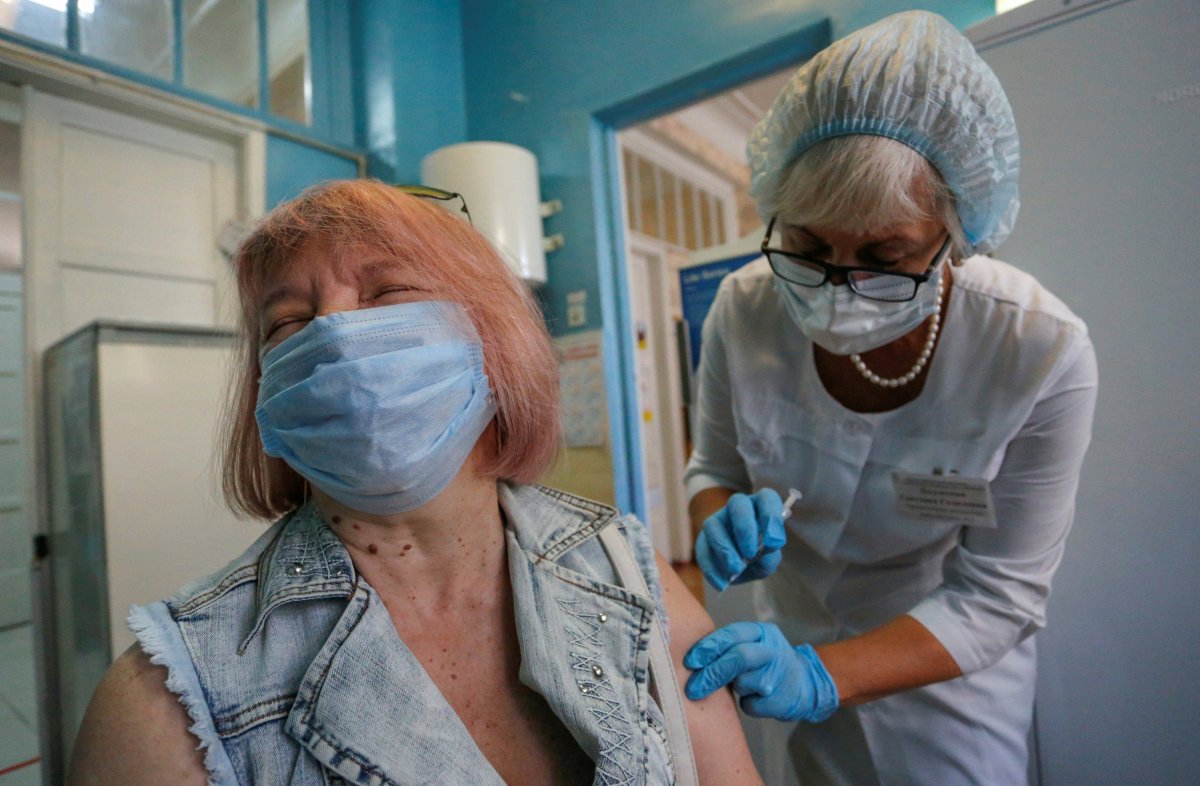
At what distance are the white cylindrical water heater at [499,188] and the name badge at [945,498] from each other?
1.75 m

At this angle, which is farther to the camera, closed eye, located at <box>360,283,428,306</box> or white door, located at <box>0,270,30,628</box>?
white door, located at <box>0,270,30,628</box>

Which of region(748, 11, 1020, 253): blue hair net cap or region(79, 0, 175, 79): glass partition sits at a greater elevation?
region(79, 0, 175, 79): glass partition

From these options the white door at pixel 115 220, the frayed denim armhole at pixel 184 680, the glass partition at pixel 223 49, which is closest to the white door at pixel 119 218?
the white door at pixel 115 220

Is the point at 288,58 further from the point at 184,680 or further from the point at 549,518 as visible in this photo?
the point at 184,680

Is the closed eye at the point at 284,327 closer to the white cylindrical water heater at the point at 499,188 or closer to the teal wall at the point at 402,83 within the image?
the white cylindrical water heater at the point at 499,188

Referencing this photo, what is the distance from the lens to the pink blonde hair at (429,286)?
834mm

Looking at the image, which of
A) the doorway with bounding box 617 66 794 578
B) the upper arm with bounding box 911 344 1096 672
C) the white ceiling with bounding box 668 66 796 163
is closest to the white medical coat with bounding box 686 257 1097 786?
the upper arm with bounding box 911 344 1096 672

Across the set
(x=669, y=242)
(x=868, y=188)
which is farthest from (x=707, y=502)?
(x=669, y=242)

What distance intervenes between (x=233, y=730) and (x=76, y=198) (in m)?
2.48

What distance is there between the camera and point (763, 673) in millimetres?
934

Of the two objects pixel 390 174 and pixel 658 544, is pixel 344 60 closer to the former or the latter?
pixel 390 174

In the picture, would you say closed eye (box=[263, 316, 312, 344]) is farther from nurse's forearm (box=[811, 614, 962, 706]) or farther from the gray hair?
nurse's forearm (box=[811, 614, 962, 706])

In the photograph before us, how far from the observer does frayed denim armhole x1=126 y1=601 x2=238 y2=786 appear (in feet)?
2.02

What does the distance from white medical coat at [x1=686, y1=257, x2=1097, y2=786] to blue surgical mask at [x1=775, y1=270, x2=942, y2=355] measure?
12cm
